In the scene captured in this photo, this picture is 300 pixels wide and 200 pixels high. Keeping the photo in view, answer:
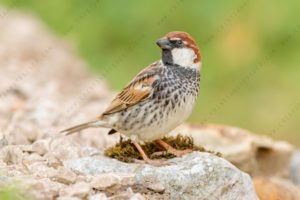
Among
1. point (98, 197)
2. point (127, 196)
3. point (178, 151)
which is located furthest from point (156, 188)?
point (178, 151)

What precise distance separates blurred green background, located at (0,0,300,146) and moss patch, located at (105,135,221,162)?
7.07m

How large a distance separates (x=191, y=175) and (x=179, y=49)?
110 cm

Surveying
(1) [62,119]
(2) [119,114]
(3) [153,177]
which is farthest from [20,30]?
(3) [153,177]

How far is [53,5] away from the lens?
17.0 m

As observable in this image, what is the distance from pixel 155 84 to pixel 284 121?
7140 mm

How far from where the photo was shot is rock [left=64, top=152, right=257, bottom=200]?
7598 mm

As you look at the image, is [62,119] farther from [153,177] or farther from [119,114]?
[153,177]

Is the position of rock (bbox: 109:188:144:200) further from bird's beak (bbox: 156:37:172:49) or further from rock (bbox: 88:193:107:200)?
bird's beak (bbox: 156:37:172:49)

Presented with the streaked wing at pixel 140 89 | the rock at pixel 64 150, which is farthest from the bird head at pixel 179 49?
the rock at pixel 64 150

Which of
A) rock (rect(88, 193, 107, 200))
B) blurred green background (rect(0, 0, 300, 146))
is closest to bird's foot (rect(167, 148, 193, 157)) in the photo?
rock (rect(88, 193, 107, 200))

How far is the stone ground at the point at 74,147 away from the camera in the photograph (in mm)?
7396

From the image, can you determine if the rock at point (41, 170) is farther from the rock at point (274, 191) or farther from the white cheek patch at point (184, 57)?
the rock at point (274, 191)

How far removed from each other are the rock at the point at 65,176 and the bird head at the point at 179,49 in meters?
1.35

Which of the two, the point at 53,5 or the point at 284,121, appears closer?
the point at 284,121
